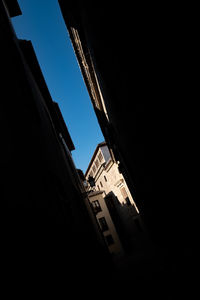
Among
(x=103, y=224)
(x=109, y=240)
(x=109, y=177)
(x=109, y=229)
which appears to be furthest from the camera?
(x=109, y=177)

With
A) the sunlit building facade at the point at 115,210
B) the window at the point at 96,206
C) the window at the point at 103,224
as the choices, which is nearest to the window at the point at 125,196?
the sunlit building facade at the point at 115,210

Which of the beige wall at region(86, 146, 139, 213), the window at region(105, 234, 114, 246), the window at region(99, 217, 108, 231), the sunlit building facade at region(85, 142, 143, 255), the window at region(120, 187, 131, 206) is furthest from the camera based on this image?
the window at region(99, 217, 108, 231)

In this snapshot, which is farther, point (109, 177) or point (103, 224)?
point (109, 177)

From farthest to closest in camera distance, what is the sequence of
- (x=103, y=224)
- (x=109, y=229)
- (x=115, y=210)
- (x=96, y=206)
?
(x=96, y=206), (x=115, y=210), (x=103, y=224), (x=109, y=229)

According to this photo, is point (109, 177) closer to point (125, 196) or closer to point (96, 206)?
point (125, 196)

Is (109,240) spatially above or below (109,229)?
below

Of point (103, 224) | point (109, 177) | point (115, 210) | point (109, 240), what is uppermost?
point (109, 177)

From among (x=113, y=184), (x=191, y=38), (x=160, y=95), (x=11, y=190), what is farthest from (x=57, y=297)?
(x=113, y=184)

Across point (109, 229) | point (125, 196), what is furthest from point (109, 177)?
point (109, 229)

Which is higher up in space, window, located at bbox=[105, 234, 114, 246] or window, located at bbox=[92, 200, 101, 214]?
window, located at bbox=[92, 200, 101, 214]

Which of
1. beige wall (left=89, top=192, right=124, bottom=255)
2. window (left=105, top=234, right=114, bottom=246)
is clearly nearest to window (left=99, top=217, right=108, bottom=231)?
beige wall (left=89, top=192, right=124, bottom=255)

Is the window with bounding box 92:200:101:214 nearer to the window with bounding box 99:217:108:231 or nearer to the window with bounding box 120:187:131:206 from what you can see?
the window with bounding box 99:217:108:231

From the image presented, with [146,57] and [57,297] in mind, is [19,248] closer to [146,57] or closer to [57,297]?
[57,297]

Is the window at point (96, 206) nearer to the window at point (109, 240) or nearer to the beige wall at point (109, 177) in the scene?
the beige wall at point (109, 177)
